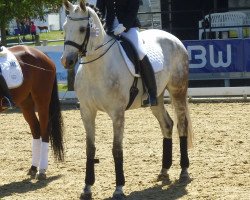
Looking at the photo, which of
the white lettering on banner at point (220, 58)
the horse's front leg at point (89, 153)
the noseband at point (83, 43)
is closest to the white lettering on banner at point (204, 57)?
the white lettering on banner at point (220, 58)

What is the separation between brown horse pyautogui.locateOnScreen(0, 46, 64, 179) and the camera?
29.7 ft

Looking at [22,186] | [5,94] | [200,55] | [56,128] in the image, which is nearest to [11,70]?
[5,94]

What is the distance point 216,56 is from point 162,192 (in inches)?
379

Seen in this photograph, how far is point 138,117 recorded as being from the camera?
14.0 m

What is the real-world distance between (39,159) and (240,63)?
8848 millimetres

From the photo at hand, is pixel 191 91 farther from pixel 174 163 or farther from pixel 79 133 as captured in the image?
pixel 174 163

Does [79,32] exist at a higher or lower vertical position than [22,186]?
higher

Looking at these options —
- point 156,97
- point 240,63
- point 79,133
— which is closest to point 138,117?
point 79,133

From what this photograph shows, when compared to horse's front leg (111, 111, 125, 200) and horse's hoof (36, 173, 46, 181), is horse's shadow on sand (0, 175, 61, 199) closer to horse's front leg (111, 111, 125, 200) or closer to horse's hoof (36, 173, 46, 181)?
horse's hoof (36, 173, 46, 181)

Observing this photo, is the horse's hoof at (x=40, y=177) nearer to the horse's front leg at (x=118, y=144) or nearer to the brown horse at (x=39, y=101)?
the brown horse at (x=39, y=101)

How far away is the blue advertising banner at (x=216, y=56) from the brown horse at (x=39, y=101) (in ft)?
26.6

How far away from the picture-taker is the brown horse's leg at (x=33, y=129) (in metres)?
8.98

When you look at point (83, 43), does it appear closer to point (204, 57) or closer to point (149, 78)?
point (149, 78)

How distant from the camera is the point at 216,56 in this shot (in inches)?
666
